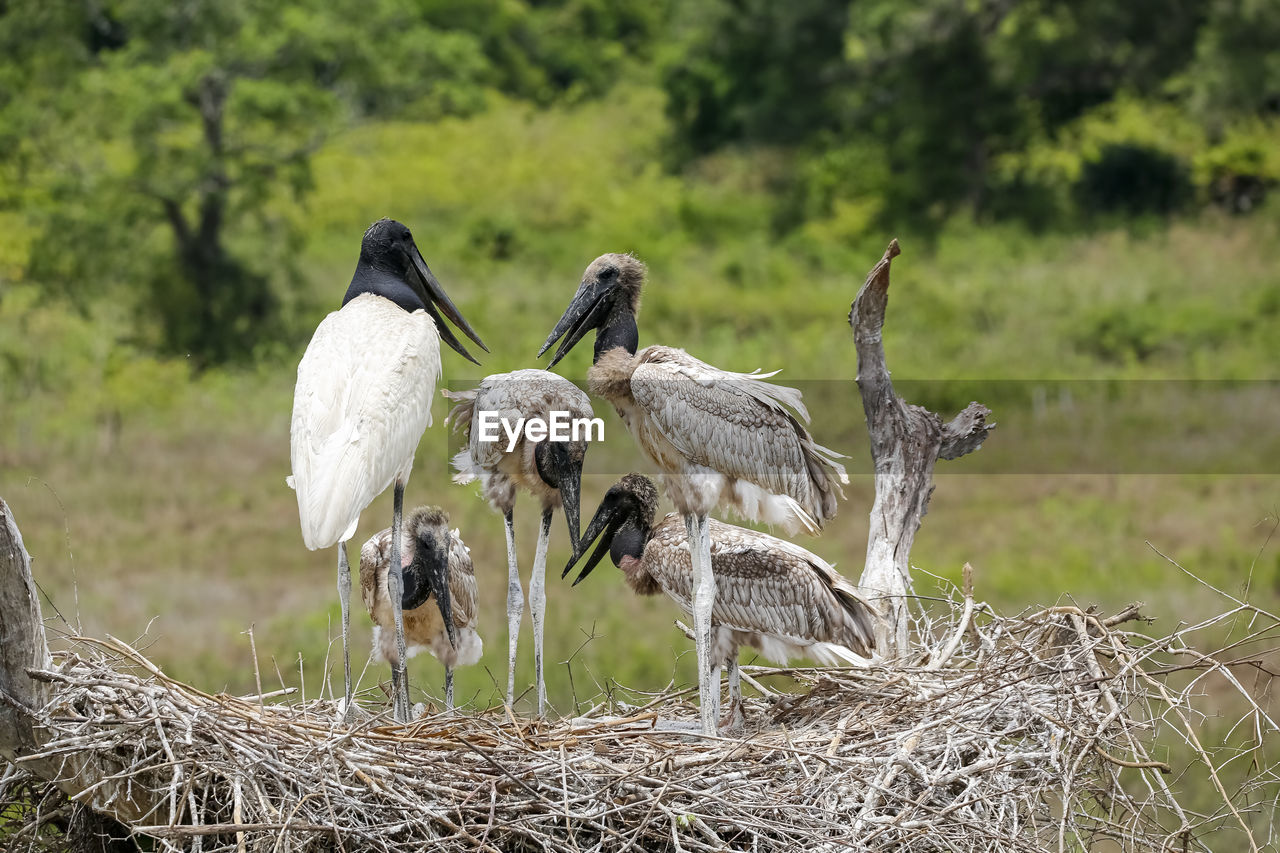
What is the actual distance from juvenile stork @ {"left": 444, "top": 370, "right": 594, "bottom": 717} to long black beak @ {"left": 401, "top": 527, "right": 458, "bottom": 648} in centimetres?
30

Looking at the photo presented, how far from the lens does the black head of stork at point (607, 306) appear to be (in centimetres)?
672

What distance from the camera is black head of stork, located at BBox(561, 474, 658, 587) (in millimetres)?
6996

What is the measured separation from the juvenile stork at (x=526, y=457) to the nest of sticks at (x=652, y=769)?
0.74 metres

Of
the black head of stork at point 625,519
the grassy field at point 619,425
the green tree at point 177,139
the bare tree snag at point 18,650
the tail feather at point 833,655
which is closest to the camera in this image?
the bare tree snag at point 18,650

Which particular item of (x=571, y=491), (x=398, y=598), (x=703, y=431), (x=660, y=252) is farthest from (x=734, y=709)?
(x=660, y=252)

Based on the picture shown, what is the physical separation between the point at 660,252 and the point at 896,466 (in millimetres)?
18271

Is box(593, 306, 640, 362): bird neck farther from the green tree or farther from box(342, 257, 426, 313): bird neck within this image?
the green tree

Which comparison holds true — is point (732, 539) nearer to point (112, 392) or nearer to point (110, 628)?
point (110, 628)

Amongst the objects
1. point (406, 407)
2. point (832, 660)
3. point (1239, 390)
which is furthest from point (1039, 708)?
point (1239, 390)

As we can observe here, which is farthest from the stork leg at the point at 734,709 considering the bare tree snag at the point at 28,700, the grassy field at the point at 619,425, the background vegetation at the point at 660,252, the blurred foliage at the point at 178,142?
the blurred foliage at the point at 178,142

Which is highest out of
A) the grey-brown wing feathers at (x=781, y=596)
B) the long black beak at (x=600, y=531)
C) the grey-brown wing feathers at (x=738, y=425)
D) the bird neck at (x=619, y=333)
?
the bird neck at (x=619, y=333)

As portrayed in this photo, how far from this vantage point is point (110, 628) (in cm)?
1460

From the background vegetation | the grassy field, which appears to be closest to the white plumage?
the grassy field

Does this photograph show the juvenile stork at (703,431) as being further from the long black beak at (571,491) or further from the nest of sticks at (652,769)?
the nest of sticks at (652,769)
